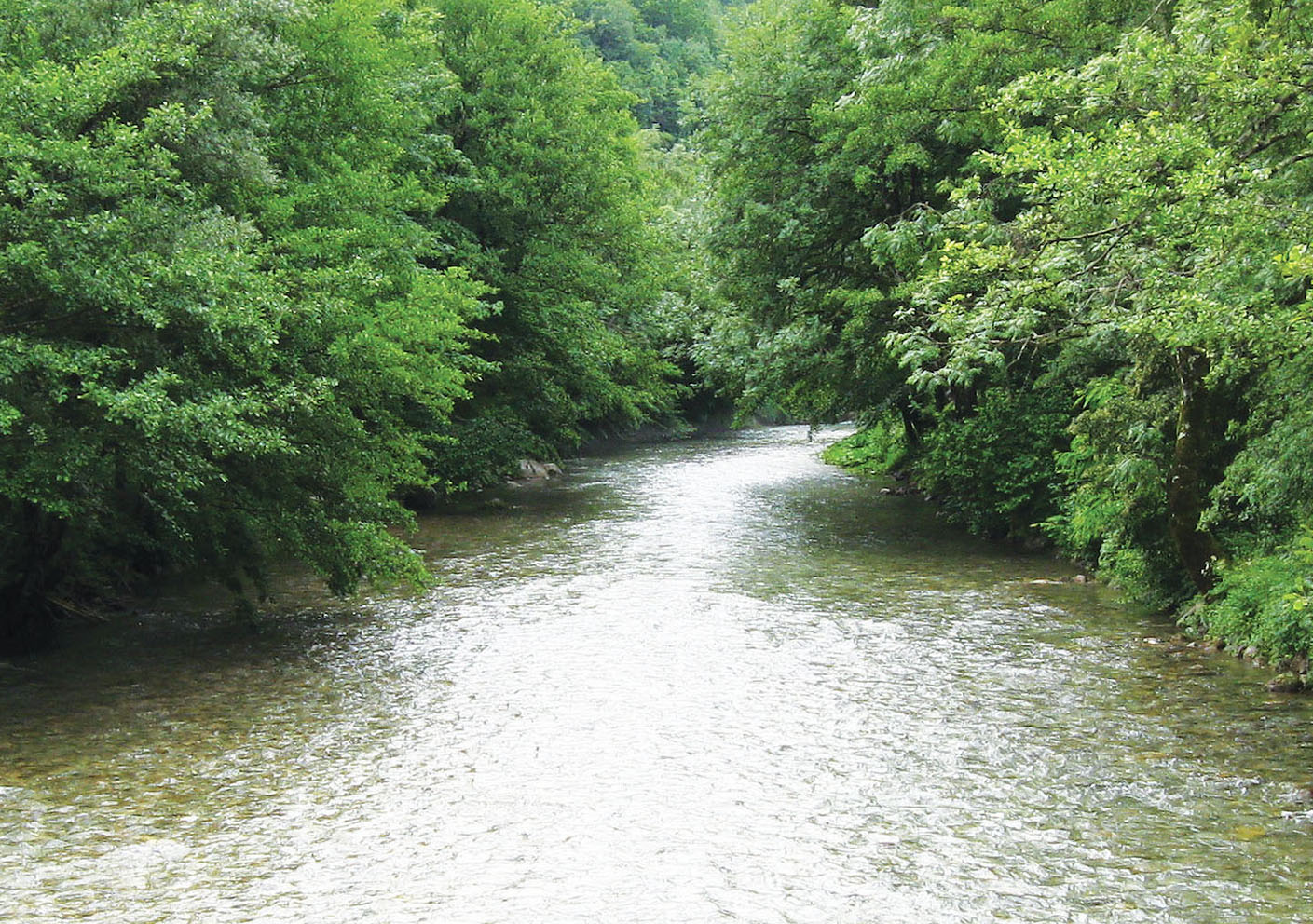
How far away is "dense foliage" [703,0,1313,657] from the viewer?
8.51 meters

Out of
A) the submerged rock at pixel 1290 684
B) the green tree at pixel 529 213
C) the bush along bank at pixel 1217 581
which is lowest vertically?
the submerged rock at pixel 1290 684

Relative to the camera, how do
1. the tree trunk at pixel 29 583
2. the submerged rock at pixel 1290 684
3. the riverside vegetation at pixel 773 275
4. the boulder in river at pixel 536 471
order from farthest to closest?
the boulder in river at pixel 536 471
the tree trunk at pixel 29 583
the submerged rock at pixel 1290 684
the riverside vegetation at pixel 773 275

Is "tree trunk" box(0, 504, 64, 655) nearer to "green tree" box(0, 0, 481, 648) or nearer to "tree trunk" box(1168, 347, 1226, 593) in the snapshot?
"green tree" box(0, 0, 481, 648)

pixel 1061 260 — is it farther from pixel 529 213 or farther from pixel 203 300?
pixel 529 213

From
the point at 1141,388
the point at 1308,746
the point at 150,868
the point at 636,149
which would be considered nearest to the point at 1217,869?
the point at 1308,746

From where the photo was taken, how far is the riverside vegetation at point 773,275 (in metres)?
9.04

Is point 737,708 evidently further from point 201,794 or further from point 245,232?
point 245,232

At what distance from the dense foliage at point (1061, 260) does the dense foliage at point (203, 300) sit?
19.9 feet

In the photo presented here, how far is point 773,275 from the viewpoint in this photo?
2239cm

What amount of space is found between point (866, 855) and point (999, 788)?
1520 mm

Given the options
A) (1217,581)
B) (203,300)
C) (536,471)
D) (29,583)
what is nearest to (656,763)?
(203,300)

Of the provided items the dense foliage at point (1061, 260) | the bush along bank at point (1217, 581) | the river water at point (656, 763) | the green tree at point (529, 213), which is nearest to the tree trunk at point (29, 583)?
the river water at point (656, 763)

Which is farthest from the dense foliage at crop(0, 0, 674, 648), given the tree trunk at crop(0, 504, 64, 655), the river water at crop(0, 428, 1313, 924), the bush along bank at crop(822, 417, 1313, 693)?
the bush along bank at crop(822, 417, 1313, 693)

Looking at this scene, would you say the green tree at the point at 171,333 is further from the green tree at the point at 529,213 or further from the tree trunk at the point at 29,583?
the green tree at the point at 529,213
